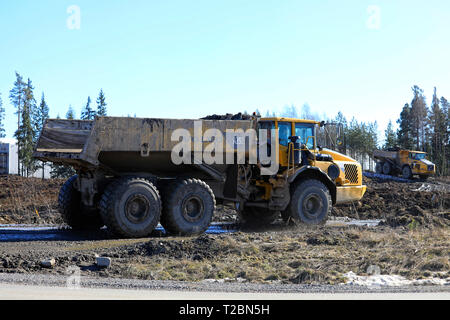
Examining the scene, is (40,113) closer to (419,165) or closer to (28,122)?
(28,122)

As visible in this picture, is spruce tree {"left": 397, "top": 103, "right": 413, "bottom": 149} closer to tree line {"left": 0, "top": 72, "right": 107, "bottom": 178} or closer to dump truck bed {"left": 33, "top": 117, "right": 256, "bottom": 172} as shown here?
tree line {"left": 0, "top": 72, "right": 107, "bottom": 178}

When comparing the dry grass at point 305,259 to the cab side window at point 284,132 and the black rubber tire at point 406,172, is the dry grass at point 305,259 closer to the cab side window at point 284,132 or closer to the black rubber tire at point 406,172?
the cab side window at point 284,132

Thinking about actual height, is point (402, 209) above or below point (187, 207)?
below

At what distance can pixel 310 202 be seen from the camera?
15078 millimetres

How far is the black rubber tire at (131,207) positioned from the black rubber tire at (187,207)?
0.36 m

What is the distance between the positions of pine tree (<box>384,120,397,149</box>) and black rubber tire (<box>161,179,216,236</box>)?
5880cm

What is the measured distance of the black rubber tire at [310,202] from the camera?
1473 centimetres

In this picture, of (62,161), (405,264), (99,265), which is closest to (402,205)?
(405,264)

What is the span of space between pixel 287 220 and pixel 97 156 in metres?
6.15

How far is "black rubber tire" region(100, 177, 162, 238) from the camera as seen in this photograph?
1193 centimetres

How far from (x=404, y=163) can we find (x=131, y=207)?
33163mm

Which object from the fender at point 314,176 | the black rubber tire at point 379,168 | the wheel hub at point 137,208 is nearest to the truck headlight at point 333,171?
the fender at point 314,176

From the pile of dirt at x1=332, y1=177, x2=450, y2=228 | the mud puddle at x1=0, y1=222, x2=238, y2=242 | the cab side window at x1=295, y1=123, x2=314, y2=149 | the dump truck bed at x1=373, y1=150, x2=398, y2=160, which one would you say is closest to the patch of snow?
the mud puddle at x1=0, y1=222, x2=238, y2=242

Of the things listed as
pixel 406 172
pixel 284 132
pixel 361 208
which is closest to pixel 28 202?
pixel 284 132
